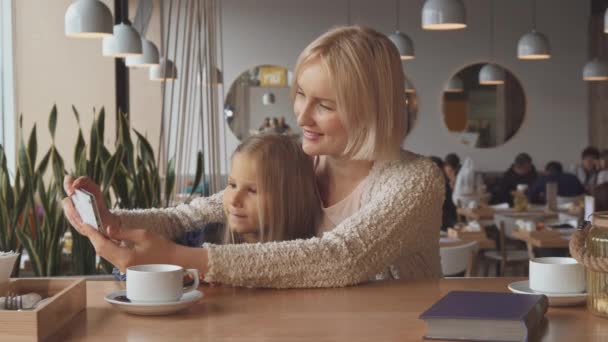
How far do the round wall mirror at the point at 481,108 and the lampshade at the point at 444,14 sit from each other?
19.8ft

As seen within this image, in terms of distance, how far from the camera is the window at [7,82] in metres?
6.16

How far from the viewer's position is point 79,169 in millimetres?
3875

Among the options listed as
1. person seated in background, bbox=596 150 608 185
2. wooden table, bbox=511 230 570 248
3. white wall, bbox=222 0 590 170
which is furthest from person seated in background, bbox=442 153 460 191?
wooden table, bbox=511 230 570 248

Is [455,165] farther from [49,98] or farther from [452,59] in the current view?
[49,98]

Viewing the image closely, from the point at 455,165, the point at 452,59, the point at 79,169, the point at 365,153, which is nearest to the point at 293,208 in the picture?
the point at 365,153

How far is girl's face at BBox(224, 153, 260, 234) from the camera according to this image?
2.14 m

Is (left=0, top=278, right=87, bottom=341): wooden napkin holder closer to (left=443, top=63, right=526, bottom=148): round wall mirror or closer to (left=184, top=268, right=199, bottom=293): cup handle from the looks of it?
(left=184, top=268, right=199, bottom=293): cup handle

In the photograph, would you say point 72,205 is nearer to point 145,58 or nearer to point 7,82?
point 7,82

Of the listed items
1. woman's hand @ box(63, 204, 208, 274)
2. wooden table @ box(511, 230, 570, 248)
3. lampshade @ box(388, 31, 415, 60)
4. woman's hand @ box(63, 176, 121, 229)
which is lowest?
wooden table @ box(511, 230, 570, 248)

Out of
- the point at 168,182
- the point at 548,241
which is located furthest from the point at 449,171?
the point at 168,182

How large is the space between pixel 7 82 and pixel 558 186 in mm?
5289

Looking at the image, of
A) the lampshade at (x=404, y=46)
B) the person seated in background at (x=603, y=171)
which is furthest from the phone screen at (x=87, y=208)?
the person seated in background at (x=603, y=171)

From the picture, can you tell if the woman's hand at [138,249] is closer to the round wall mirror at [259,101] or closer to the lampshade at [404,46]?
the lampshade at [404,46]

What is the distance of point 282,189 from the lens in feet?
7.02
